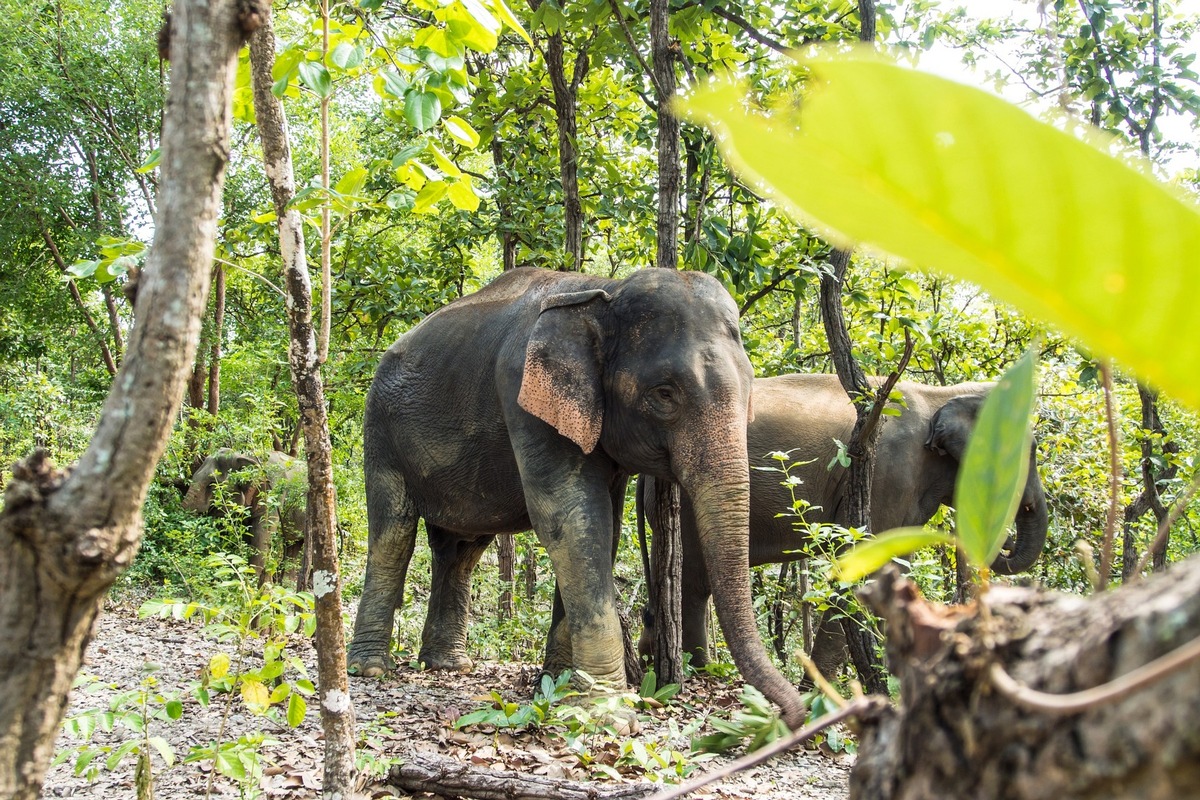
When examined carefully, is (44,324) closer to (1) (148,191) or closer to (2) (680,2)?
(1) (148,191)

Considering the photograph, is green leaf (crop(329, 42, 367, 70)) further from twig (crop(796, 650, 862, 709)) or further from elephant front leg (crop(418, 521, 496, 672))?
elephant front leg (crop(418, 521, 496, 672))

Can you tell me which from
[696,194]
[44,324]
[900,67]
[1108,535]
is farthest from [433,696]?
[44,324]

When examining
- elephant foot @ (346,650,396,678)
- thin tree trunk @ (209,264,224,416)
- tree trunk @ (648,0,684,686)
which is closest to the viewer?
tree trunk @ (648,0,684,686)

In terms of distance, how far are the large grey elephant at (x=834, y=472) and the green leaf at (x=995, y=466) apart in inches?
264

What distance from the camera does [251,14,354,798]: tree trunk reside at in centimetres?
292

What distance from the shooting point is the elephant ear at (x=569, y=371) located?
5.15m

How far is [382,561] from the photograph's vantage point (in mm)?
6578

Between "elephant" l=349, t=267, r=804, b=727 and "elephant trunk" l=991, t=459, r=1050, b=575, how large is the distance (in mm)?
3787

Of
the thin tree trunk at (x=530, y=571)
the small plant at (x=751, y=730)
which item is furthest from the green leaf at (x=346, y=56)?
the thin tree trunk at (x=530, y=571)

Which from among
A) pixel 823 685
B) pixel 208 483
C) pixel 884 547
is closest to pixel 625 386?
pixel 823 685

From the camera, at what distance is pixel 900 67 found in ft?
1.63

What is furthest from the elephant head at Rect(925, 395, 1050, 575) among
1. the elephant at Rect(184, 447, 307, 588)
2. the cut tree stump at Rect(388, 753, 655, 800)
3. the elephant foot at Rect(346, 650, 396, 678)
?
the elephant at Rect(184, 447, 307, 588)

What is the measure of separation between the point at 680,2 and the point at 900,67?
6.40 meters

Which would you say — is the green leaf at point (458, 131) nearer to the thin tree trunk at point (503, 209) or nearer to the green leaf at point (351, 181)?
the green leaf at point (351, 181)
